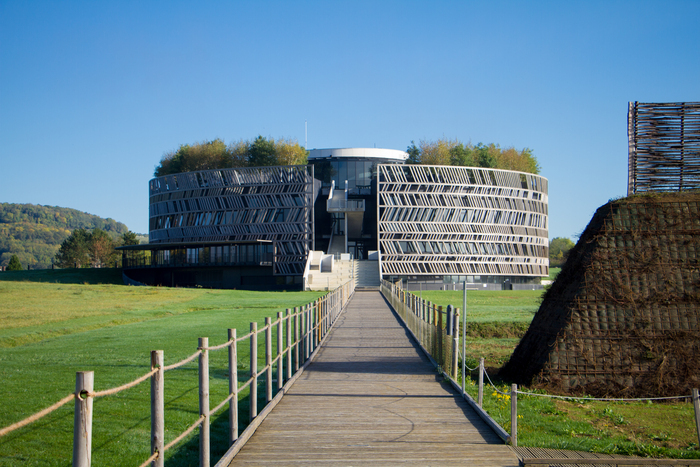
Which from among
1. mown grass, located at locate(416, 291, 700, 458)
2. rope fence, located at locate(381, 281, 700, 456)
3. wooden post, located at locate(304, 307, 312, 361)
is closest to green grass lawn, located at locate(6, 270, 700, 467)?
mown grass, located at locate(416, 291, 700, 458)

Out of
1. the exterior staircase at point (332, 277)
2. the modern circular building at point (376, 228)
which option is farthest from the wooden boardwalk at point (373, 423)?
the modern circular building at point (376, 228)

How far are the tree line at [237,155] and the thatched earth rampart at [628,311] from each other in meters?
72.9

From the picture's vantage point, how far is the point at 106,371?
12.5m

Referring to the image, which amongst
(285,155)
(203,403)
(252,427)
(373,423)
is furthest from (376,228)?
(203,403)

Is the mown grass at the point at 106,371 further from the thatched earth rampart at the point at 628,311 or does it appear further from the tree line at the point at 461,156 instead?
the tree line at the point at 461,156

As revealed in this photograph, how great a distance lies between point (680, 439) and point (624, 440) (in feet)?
4.25

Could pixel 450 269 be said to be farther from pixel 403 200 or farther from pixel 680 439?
pixel 680 439

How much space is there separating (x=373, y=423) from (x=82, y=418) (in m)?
4.92

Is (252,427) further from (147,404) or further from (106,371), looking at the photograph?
(106,371)

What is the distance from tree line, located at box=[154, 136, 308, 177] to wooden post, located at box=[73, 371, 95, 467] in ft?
267

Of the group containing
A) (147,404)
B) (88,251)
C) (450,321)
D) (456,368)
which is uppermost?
(88,251)

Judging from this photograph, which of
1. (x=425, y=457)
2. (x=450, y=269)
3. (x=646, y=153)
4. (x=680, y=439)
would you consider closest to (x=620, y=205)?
(x=646, y=153)

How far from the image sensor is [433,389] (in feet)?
33.7

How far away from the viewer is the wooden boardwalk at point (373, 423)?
6434 millimetres
